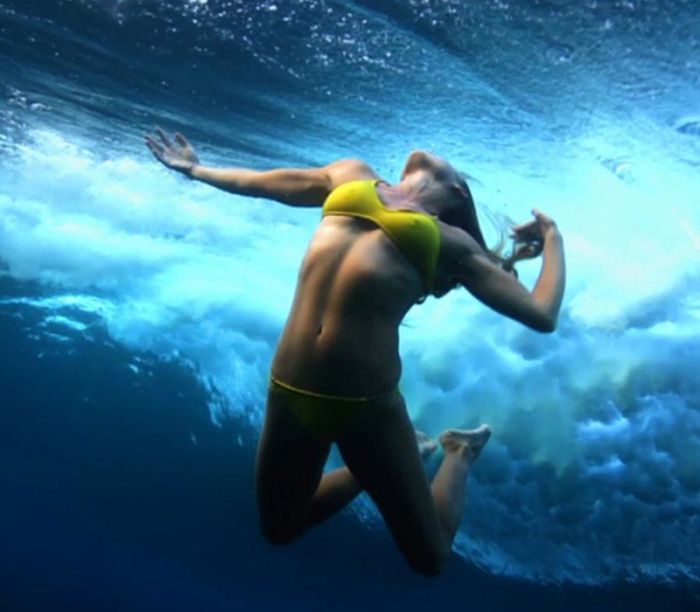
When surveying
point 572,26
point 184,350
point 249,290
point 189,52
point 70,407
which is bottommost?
point 70,407

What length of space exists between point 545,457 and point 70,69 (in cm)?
1370

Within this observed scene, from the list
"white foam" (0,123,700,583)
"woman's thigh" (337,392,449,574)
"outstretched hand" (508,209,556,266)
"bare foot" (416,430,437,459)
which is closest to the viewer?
"woman's thigh" (337,392,449,574)

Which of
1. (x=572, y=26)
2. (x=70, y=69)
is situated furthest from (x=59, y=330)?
(x=572, y=26)

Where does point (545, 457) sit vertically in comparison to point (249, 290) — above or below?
above

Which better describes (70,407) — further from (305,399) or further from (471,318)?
(305,399)

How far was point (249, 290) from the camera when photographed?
24.2m

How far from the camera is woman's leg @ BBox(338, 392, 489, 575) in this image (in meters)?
3.63

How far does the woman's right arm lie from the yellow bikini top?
0.55m

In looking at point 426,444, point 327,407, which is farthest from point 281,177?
point 426,444

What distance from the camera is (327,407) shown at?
3.53 meters

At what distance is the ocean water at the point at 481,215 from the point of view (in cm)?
823

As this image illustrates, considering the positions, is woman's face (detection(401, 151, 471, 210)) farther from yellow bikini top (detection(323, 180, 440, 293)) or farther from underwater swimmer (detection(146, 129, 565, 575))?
yellow bikini top (detection(323, 180, 440, 293))

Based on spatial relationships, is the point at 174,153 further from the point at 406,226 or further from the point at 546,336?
the point at 546,336

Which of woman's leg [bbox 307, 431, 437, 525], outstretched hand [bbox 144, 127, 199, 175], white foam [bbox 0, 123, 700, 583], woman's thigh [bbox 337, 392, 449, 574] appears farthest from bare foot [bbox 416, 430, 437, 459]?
white foam [bbox 0, 123, 700, 583]
